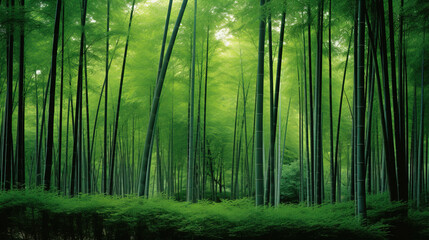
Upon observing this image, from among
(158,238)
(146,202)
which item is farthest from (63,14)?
(158,238)

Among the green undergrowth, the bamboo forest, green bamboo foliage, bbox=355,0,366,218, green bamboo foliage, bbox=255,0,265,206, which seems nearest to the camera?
the green undergrowth

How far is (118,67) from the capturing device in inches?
400

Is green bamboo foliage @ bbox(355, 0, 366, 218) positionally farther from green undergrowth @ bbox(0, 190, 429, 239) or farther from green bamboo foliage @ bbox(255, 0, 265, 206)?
green bamboo foliage @ bbox(255, 0, 265, 206)

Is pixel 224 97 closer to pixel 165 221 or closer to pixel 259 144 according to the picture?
pixel 259 144

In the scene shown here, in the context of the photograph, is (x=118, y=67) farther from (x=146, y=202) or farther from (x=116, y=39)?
(x=146, y=202)

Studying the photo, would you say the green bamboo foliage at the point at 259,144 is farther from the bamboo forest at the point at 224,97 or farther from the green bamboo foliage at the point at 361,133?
the green bamboo foliage at the point at 361,133

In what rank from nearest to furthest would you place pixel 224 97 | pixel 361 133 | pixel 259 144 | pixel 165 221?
pixel 165 221
pixel 361 133
pixel 259 144
pixel 224 97

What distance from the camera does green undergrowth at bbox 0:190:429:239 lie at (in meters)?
3.19

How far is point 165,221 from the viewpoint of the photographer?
3.32 m

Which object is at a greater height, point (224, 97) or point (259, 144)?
point (224, 97)

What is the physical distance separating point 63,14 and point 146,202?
382 cm

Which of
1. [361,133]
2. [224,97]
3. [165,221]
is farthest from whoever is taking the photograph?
[224,97]

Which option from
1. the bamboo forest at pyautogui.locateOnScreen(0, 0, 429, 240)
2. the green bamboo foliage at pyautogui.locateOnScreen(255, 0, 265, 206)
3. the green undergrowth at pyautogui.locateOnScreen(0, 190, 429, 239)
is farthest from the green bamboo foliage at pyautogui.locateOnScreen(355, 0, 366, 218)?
the green bamboo foliage at pyautogui.locateOnScreen(255, 0, 265, 206)

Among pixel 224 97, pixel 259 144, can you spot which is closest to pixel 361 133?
pixel 259 144
